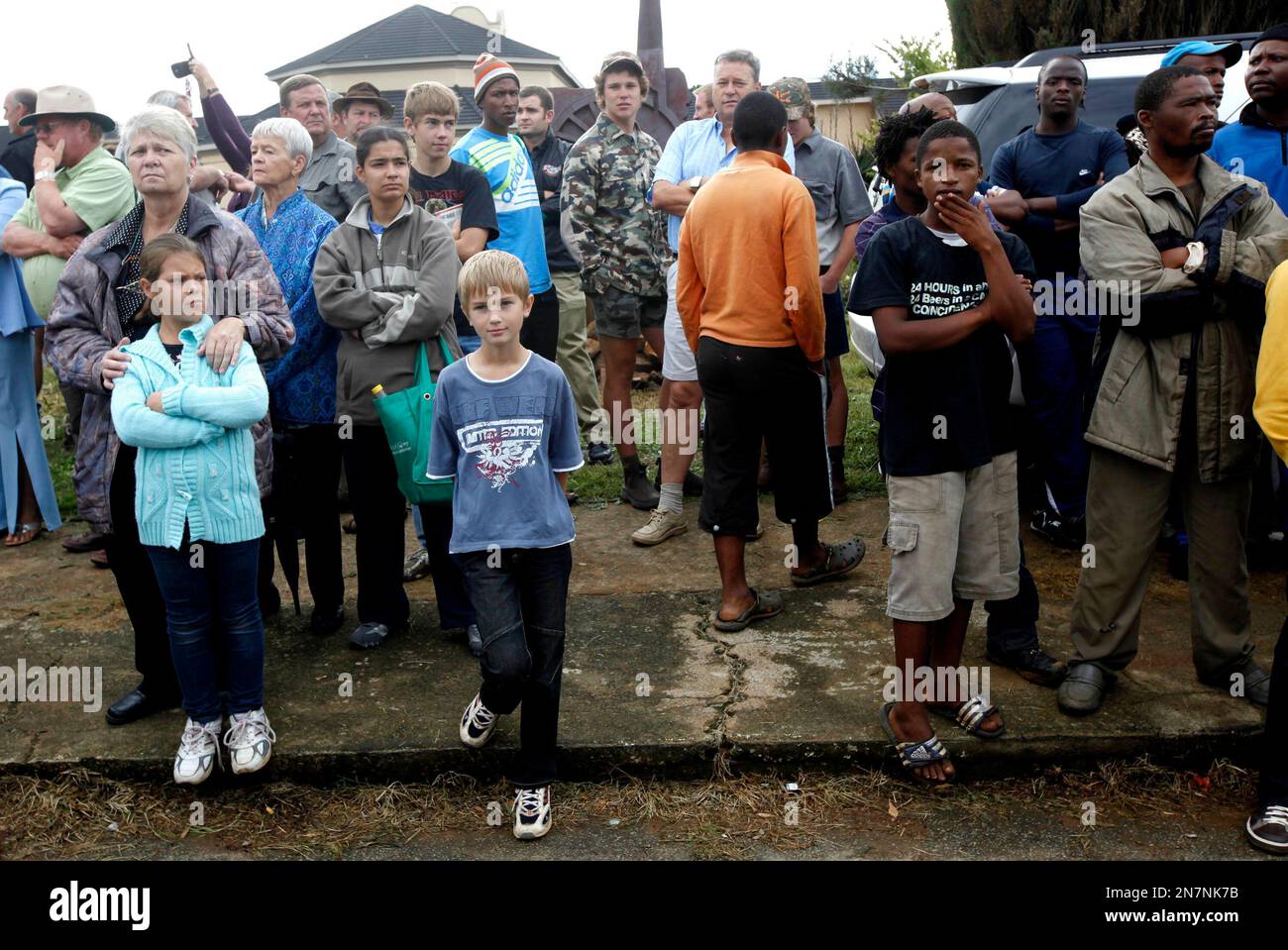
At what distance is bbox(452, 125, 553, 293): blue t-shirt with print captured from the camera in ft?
20.5

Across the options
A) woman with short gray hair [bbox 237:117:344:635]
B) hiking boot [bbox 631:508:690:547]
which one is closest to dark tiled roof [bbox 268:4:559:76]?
hiking boot [bbox 631:508:690:547]

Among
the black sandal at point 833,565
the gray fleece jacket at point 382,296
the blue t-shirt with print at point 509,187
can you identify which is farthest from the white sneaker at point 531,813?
the blue t-shirt with print at point 509,187

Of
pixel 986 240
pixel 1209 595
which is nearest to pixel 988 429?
Result: pixel 986 240

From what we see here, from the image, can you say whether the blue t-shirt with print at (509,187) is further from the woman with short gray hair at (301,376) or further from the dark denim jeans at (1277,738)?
the dark denim jeans at (1277,738)

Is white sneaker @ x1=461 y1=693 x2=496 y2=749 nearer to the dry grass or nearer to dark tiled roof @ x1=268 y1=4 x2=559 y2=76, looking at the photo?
the dry grass

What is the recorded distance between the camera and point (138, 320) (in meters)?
4.04

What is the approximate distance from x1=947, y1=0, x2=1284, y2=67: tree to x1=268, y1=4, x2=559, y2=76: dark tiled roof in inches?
871

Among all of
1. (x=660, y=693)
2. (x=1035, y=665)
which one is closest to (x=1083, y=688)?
(x=1035, y=665)

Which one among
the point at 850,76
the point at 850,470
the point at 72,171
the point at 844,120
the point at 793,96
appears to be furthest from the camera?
the point at 844,120

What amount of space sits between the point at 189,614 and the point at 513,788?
46.7 inches

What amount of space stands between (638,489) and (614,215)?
4.91 feet

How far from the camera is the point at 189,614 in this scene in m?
3.80

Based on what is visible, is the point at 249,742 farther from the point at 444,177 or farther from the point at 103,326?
the point at 444,177

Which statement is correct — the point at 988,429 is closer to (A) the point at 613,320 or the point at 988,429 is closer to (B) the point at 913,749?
(B) the point at 913,749
